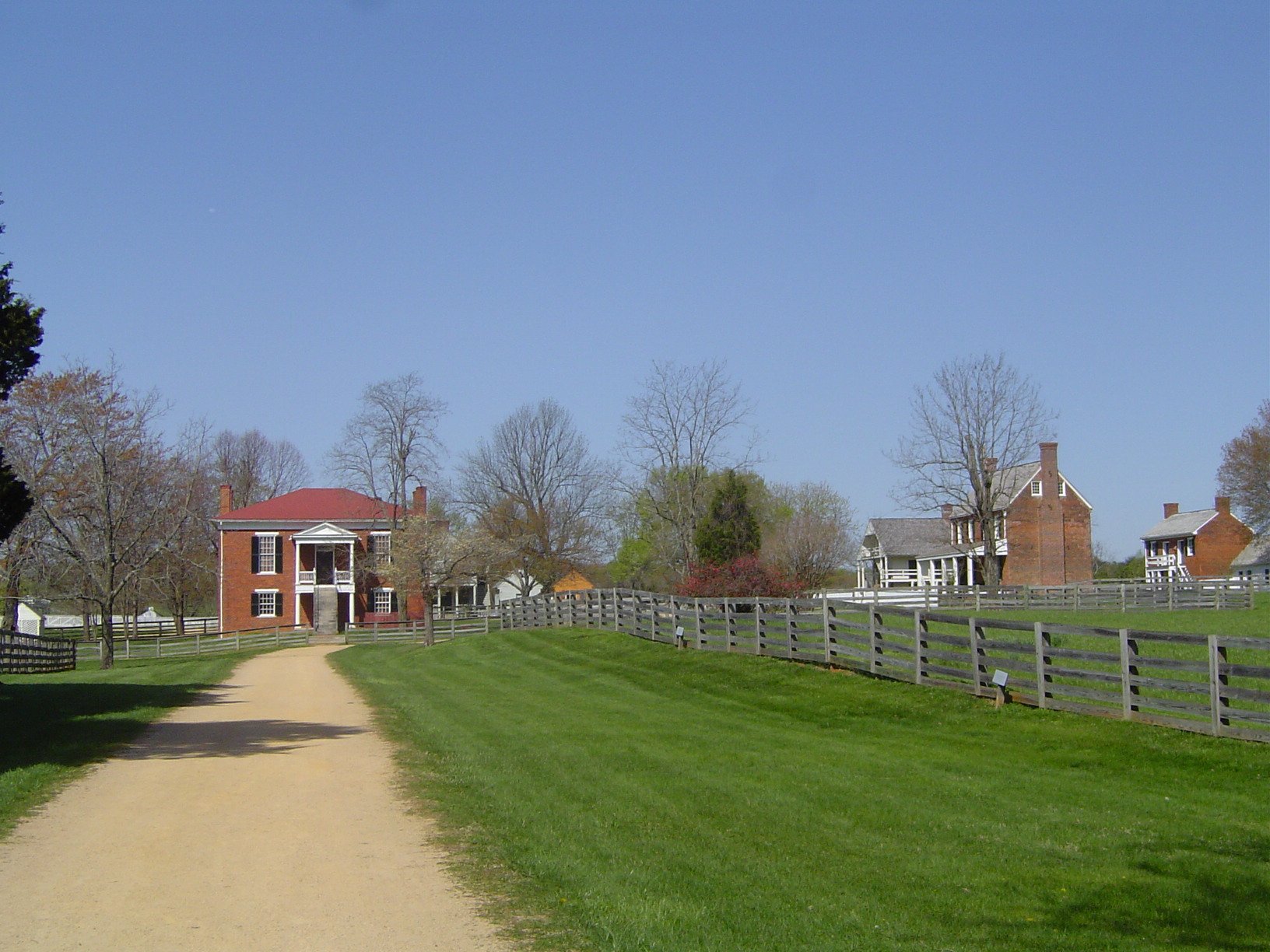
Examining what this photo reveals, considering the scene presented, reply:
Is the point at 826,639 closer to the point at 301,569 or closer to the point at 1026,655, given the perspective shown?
the point at 1026,655

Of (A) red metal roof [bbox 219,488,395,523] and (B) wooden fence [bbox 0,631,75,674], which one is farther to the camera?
(A) red metal roof [bbox 219,488,395,523]

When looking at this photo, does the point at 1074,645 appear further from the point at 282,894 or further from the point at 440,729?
the point at 282,894

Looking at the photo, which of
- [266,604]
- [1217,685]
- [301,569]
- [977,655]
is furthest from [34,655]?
[1217,685]

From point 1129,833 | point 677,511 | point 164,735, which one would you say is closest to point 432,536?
point 677,511

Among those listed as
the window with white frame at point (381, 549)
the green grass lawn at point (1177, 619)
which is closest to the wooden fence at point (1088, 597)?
the green grass lawn at point (1177, 619)

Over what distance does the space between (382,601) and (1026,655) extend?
51.2 m

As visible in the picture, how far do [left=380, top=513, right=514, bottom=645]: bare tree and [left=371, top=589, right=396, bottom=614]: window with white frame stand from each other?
225 inches

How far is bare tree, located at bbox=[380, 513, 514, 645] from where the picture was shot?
53719mm

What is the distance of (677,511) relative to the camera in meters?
52.0

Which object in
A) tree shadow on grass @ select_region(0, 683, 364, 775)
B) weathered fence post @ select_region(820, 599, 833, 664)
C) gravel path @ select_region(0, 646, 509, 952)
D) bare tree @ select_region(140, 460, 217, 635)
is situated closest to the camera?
gravel path @ select_region(0, 646, 509, 952)

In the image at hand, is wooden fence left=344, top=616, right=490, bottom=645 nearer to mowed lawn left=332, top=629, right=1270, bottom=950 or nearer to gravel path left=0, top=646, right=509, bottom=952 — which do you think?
mowed lawn left=332, top=629, right=1270, bottom=950

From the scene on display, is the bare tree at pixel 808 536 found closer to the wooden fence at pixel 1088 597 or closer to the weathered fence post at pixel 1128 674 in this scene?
the wooden fence at pixel 1088 597

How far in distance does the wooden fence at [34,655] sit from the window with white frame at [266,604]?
20540 millimetres

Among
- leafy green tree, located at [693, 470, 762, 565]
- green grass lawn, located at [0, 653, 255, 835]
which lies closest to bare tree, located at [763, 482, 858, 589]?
leafy green tree, located at [693, 470, 762, 565]
